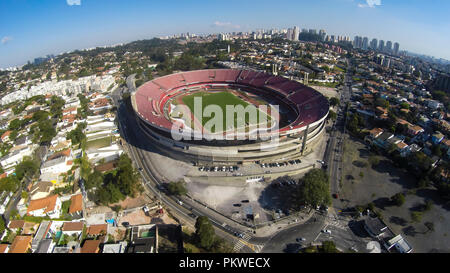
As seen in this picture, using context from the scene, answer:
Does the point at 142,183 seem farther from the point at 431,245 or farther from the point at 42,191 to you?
the point at 431,245

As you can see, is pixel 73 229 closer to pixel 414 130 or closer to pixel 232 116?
pixel 232 116

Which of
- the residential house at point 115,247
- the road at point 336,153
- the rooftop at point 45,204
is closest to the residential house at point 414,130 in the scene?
the road at point 336,153

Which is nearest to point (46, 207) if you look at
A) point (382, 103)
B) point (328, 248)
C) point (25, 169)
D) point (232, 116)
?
point (25, 169)

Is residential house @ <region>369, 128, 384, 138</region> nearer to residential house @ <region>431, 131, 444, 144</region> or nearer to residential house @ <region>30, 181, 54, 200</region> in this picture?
residential house @ <region>431, 131, 444, 144</region>

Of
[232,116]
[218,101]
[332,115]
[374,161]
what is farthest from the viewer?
[218,101]
